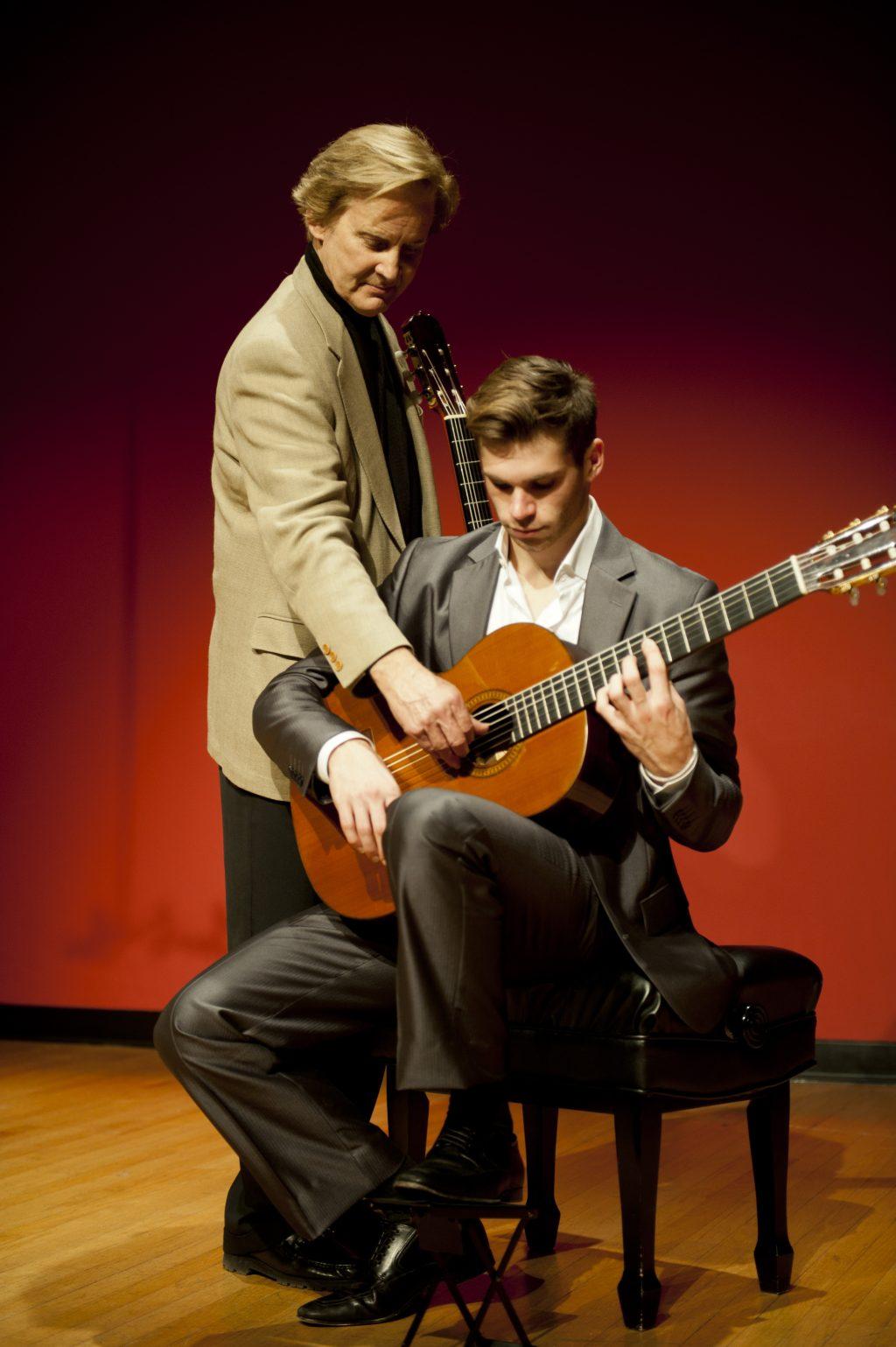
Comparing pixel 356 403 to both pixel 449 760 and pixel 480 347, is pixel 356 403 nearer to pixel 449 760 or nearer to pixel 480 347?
pixel 449 760

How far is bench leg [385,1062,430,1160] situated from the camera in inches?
91.0

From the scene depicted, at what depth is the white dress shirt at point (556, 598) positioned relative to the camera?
84.7 inches

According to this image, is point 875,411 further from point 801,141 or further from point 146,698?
point 146,698

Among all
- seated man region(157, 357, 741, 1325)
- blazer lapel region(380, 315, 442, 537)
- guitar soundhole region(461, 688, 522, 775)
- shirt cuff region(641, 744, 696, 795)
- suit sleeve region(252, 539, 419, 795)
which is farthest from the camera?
blazer lapel region(380, 315, 442, 537)

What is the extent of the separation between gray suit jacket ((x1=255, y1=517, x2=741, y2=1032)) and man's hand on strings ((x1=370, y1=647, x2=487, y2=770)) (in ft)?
0.43

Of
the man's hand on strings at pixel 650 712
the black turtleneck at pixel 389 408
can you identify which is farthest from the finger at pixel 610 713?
the black turtleneck at pixel 389 408

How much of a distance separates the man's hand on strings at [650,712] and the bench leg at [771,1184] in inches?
24.8

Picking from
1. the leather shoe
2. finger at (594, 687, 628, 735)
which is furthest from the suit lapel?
the leather shoe

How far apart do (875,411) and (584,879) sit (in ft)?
7.72

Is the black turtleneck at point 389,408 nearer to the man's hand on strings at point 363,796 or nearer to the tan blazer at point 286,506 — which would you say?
the tan blazer at point 286,506

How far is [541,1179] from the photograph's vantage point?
245cm

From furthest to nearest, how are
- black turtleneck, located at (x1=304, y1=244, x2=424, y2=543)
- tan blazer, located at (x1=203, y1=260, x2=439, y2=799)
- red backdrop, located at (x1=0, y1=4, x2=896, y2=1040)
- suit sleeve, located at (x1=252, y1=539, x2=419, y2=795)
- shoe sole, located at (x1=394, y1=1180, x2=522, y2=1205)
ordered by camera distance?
red backdrop, located at (x1=0, y1=4, x2=896, y2=1040) < black turtleneck, located at (x1=304, y1=244, x2=424, y2=543) < tan blazer, located at (x1=203, y1=260, x2=439, y2=799) < suit sleeve, located at (x1=252, y1=539, x2=419, y2=795) < shoe sole, located at (x1=394, y1=1180, x2=522, y2=1205)

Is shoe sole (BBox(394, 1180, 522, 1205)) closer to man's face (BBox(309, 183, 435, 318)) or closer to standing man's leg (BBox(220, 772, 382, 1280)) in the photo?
standing man's leg (BBox(220, 772, 382, 1280))

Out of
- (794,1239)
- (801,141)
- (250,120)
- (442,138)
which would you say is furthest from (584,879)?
(250,120)
